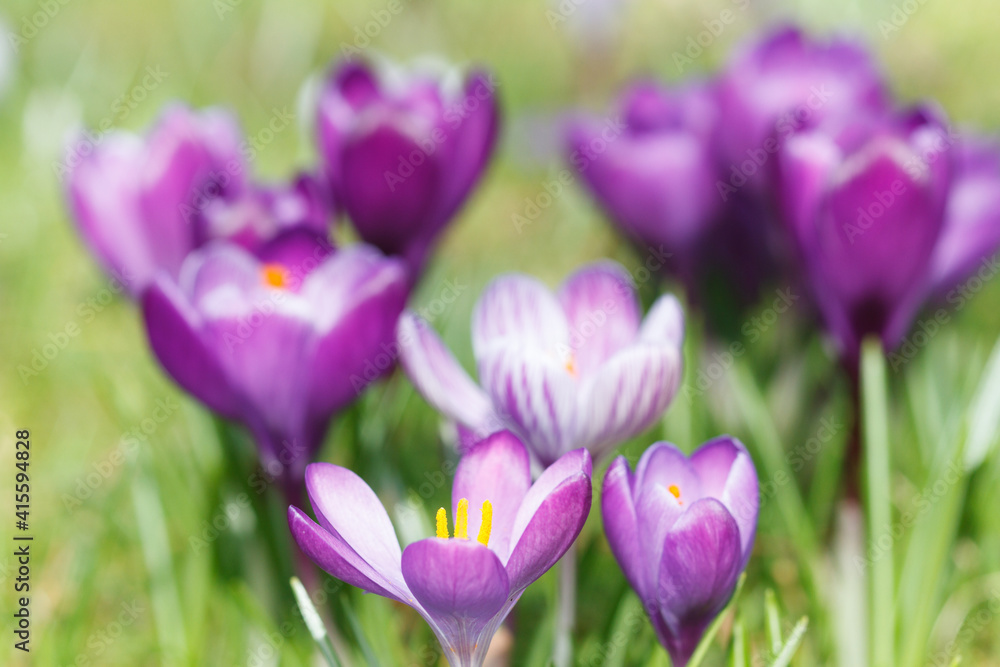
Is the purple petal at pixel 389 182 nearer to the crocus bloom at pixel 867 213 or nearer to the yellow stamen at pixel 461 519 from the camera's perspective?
the crocus bloom at pixel 867 213

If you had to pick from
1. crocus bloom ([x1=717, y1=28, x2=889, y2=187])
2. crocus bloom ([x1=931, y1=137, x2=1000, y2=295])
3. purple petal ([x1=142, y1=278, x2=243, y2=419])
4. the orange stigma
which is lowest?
purple petal ([x1=142, y1=278, x2=243, y2=419])

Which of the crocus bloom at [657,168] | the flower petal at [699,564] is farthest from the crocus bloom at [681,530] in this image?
the crocus bloom at [657,168]

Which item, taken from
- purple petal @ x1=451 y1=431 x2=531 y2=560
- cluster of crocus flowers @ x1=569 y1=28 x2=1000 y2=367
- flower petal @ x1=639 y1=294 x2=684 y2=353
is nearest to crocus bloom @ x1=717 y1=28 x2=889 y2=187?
cluster of crocus flowers @ x1=569 y1=28 x2=1000 y2=367

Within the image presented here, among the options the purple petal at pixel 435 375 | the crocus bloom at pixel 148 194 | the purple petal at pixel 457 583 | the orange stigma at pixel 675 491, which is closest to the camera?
the purple petal at pixel 457 583

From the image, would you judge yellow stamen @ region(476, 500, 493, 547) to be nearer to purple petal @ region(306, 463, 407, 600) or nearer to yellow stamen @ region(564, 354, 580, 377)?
purple petal @ region(306, 463, 407, 600)

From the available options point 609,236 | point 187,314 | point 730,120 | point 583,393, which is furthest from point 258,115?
point 583,393

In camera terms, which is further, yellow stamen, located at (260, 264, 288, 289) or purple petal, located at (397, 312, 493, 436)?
yellow stamen, located at (260, 264, 288, 289)
